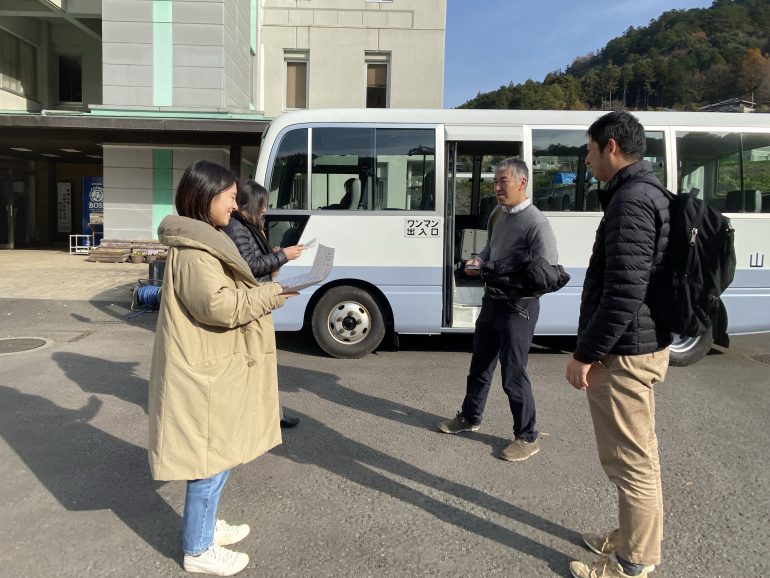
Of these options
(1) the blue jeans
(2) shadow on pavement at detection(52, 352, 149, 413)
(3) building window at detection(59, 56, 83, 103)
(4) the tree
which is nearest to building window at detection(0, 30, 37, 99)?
(3) building window at detection(59, 56, 83, 103)

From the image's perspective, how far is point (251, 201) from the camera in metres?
3.84

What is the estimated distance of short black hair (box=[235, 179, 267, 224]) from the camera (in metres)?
3.83

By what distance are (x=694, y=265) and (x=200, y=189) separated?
2093 mm

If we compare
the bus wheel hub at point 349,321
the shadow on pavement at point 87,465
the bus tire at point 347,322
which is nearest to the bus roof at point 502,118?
the bus tire at point 347,322

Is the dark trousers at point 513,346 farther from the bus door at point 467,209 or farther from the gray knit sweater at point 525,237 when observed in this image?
the bus door at point 467,209

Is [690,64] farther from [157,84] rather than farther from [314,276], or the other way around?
[314,276]

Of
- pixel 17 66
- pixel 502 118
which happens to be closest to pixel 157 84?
pixel 17 66

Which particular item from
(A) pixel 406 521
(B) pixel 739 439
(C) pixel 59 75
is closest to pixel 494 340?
(A) pixel 406 521

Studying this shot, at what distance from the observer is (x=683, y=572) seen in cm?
274

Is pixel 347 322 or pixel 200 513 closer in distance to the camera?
pixel 200 513

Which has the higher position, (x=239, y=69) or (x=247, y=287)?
(x=239, y=69)

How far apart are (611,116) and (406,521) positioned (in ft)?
7.56

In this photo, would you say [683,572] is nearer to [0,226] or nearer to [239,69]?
[239,69]

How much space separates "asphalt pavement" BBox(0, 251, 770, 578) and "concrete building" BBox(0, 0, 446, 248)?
31.1 feet
